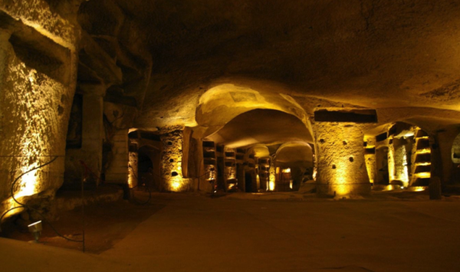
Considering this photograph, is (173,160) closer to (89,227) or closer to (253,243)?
(89,227)

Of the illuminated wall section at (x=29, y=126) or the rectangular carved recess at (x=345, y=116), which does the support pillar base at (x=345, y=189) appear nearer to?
the rectangular carved recess at (x=345, y=116)

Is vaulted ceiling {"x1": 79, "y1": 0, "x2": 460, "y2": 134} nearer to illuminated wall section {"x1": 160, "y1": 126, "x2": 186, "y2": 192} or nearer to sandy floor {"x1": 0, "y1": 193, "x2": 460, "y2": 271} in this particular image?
illuminated wall section {"x1": 160, "y1": 126, "x2": 186, "y2": 192}

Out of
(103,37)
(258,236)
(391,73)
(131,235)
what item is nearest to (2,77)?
(131,235)

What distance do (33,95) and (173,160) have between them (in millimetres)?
8196

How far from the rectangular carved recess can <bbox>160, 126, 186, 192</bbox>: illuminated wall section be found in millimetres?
5288

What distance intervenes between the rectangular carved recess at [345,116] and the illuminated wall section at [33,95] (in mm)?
7223

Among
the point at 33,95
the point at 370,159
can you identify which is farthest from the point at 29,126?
the point at 370,159

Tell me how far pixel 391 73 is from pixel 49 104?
7.13m

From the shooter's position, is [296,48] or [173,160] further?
[173,160]

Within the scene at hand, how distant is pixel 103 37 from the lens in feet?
18.9

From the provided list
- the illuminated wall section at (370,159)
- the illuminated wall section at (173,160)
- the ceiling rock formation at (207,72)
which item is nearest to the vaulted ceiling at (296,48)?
the ceiling rock formation at (207,72)

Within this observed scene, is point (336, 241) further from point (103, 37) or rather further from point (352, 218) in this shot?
point (103, 37)

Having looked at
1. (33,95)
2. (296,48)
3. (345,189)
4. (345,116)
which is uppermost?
(296,48)

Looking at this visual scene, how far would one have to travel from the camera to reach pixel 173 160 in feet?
39.4
